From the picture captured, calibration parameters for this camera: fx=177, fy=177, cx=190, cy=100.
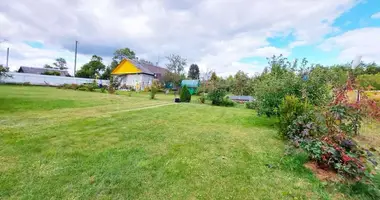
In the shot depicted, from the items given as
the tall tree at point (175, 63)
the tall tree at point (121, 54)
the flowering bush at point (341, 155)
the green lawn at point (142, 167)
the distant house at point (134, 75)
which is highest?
the tall tree at point (121, 54)

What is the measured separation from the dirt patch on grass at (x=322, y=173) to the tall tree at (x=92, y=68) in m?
43.7

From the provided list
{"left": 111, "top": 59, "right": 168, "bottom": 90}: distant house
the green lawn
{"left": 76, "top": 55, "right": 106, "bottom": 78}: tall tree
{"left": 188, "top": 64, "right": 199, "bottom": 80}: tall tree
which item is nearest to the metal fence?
{"left": 111, "top": 59, "right": 168, "bottom": 90}: distant house

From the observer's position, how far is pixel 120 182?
2.33 metres

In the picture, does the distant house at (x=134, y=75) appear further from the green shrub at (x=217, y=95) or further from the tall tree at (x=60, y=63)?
the tall tree at (x=60, y=63)

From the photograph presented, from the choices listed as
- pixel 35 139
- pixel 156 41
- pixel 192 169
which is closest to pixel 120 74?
pixel 156 41

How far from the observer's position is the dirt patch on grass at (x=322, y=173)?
2.69 m

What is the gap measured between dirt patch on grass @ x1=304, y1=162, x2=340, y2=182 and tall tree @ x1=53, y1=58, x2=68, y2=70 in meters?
69.1

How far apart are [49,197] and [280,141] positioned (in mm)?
4710

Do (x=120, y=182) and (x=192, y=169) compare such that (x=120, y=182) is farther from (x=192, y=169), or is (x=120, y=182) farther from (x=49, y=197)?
(x=192, y=169)

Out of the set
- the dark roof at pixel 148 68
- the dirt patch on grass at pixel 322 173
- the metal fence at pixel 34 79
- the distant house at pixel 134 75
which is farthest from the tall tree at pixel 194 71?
the dirt patch on grass at pixel 322 173

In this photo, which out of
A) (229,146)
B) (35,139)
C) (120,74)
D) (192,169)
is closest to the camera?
(192,169)

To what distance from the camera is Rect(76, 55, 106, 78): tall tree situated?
39.9 m

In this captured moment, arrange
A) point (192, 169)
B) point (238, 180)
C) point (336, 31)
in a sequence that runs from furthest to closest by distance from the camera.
A: point (336, 31), point (192, 169), point (238, 180)

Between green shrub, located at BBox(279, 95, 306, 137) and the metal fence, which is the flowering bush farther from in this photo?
the metal fence
